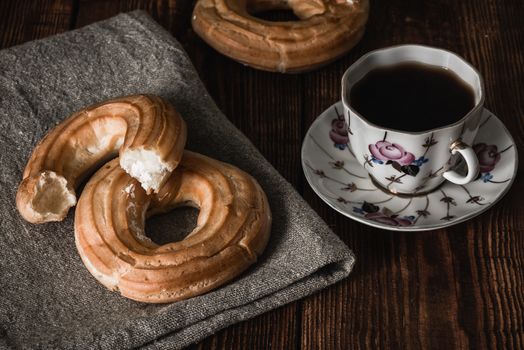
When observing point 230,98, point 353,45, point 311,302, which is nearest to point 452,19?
point 353,45

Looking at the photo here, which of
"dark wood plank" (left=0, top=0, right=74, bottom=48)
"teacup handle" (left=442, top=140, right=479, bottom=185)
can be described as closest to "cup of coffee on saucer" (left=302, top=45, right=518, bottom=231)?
"teacup handle" (left=442, top=140, right=479, bottom=185)

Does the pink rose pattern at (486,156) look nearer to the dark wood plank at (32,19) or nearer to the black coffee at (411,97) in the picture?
the black coffee at (411,97)

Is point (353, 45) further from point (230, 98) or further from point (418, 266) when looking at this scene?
point (418, 266)

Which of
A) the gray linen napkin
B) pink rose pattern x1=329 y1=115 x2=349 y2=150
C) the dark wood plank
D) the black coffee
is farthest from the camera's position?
the dark wood plank

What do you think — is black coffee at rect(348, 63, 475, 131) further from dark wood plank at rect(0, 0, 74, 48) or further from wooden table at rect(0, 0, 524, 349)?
dark wood plank at rect(0, 0, 74, 48)

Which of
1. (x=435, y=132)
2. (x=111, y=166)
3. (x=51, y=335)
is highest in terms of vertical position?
(x=435, y=132)
